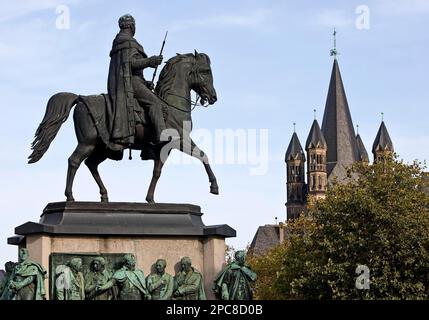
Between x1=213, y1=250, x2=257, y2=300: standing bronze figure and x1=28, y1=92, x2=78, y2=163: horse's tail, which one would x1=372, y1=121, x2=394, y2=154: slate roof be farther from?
x1=213, y1=250, x2=257, y2=300: standing bronze figure

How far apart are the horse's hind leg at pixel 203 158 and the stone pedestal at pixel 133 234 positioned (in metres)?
0.80

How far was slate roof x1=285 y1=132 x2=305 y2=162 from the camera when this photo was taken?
192750 mm

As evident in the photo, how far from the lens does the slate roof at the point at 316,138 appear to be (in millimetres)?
182125

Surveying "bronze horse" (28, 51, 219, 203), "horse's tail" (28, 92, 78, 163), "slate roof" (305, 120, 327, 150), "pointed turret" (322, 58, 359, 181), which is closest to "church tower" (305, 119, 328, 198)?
"slate roof" (305, 120, 327, 150)

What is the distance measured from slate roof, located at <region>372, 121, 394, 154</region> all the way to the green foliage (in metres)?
119

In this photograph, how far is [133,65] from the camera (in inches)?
910

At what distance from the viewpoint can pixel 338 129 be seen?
7052 inches

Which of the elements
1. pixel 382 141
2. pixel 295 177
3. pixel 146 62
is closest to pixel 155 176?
pixel 146 62

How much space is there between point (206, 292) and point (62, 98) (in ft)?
14.6

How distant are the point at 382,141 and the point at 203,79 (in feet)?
522

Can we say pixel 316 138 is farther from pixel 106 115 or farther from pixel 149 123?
pixel 106 115

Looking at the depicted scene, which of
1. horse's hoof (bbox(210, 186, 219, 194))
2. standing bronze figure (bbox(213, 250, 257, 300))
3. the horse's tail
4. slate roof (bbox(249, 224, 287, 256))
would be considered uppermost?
slate roof (bbox(249, 224, 287, 256))
